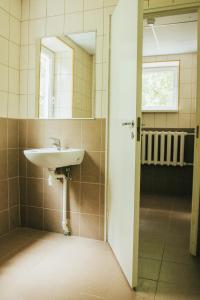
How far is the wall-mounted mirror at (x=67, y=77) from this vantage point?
2.26 m

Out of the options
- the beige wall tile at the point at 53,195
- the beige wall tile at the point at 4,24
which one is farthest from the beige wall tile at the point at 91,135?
the beige wall tile at the point at 4,24

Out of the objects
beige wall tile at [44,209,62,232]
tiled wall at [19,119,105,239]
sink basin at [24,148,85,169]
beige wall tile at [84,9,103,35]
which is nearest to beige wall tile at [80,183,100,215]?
tiled wall at [19,119,105,239]

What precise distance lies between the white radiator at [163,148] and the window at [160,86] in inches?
15.6

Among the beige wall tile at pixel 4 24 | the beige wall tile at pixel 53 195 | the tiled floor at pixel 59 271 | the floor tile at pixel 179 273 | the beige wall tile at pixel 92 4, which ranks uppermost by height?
the beige wall tile at pixel 92 4

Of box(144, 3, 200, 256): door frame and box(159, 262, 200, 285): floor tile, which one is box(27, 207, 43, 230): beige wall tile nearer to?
box(159, 262, 200, 285): floor tile

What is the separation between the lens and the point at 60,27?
2.32m

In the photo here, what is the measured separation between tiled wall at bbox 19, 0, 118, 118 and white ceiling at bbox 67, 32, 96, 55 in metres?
0.04

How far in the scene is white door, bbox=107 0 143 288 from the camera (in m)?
1.51

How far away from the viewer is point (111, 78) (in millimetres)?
2121

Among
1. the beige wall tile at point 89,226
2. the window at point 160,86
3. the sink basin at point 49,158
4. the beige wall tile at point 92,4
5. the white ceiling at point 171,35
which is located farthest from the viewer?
the window at point 160,86

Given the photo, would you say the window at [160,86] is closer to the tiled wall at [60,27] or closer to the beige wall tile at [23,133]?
the tiled wall at [60,27]

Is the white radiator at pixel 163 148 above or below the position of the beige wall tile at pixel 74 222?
above

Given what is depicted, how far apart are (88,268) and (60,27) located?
2027mm

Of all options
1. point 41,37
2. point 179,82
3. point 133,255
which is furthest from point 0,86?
point 179,82
